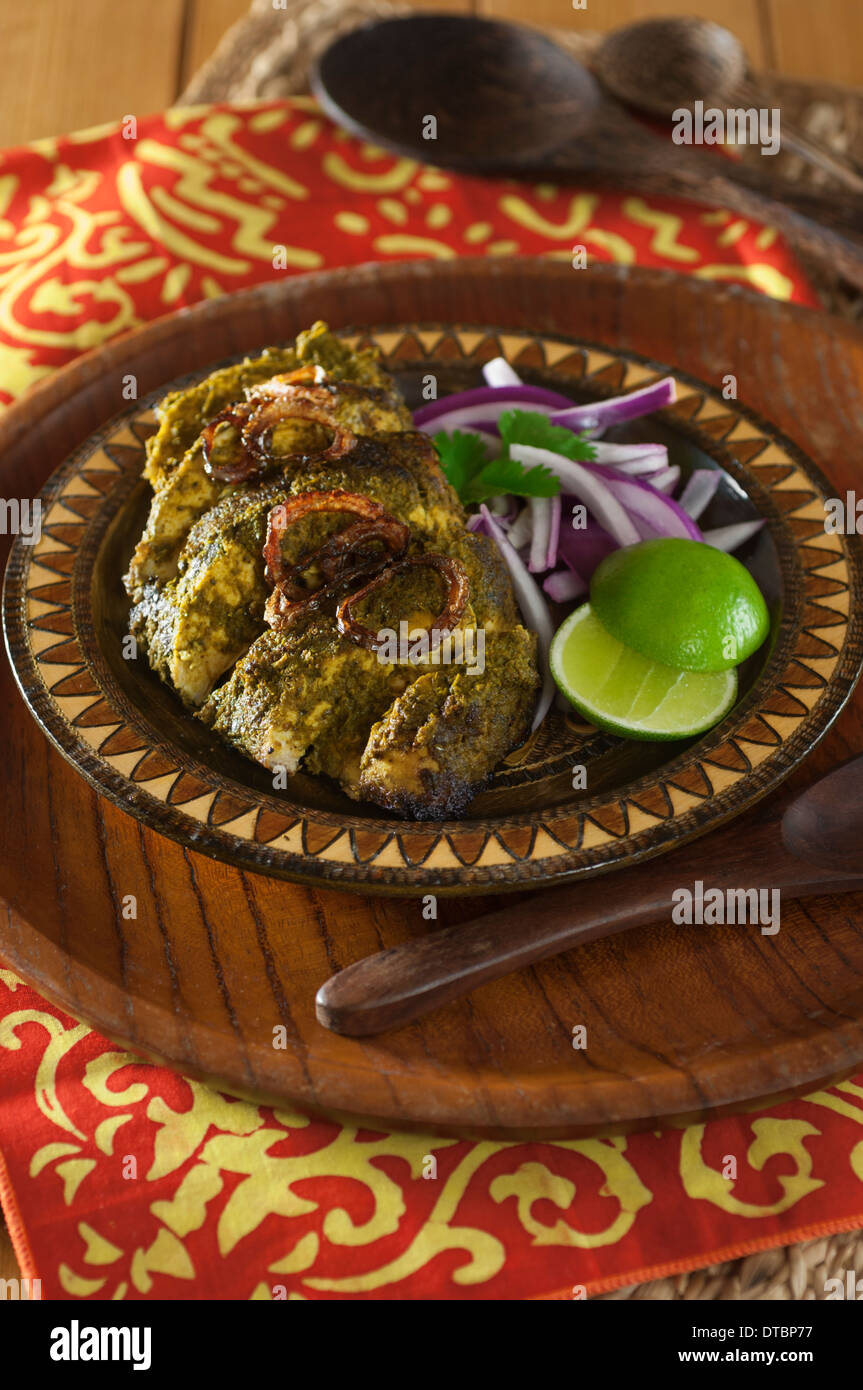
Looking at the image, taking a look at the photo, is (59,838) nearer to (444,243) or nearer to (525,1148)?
(525,1148)

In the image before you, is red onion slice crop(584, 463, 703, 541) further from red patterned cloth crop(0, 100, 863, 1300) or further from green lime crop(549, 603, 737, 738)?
red patterned cloth crop(0, 100, 863, 1300)

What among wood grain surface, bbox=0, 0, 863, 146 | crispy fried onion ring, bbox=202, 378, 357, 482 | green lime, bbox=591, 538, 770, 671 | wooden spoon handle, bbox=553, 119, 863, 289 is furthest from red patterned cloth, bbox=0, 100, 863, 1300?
wood grain surface, bbox=0, 0, 863, 146

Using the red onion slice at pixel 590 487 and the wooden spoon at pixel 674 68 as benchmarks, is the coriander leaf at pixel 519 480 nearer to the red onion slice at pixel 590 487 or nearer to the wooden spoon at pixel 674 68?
the red onion slice at pixel 590 487

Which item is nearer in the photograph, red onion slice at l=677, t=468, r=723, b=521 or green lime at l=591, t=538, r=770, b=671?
green lime at l=591, t=538, r=770, b=671

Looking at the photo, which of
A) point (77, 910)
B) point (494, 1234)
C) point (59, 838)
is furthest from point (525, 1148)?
point (59, 838)

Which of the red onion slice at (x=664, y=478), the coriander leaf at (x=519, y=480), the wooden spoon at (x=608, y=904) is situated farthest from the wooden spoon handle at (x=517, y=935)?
the red onion slice at (x=664, y=478)
